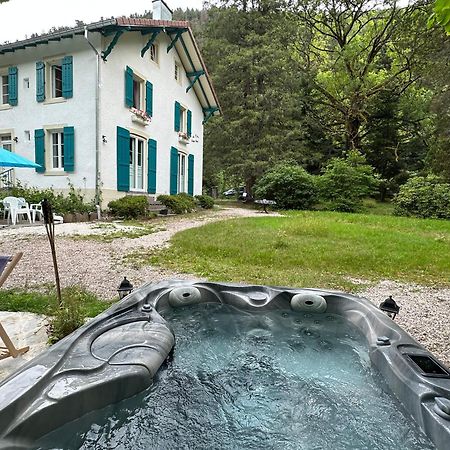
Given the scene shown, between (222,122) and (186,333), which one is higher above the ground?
(222,122)

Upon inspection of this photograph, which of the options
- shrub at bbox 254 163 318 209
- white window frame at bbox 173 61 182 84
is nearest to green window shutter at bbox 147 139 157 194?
white window frame at bbox 173 61 182 84

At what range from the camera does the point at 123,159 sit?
10992 millimetres

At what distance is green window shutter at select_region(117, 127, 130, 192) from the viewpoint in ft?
35.5

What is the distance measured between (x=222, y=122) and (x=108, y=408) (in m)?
17.7

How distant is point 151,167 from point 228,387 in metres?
11.1

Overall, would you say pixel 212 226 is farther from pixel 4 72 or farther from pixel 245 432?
pixel 4 72

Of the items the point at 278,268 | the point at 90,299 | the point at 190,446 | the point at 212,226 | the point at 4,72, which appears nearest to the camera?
the point at 190,446

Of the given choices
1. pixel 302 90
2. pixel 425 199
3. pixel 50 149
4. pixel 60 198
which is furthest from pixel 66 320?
pixel 302 90

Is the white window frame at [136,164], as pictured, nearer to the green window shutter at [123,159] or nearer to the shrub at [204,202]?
the green window shutter at [123,159]

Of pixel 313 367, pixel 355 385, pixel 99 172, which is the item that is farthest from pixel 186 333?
pixel 99 172

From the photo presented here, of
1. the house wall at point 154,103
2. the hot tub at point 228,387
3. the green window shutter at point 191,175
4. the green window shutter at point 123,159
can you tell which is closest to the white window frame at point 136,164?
the house wall at point 154,103

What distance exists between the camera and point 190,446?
1.80m

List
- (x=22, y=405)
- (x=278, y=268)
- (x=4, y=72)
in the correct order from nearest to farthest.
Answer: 1. (x=22, y=405)
2. (x=278, y=268)
3. (x=4, y=72)

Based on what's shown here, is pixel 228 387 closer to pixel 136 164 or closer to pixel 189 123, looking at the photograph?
pixel 136 164
